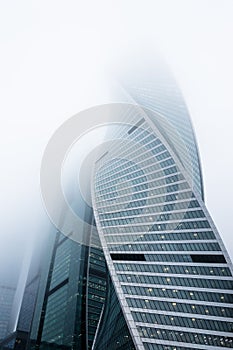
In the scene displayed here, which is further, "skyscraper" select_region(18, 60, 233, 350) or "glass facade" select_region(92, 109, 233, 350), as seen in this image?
"skyscraper" select_region(18, 60, 233, 350)

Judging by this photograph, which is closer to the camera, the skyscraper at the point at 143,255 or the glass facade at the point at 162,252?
the glass facade at the point at 162,252

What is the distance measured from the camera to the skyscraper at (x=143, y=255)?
6806 centimetres

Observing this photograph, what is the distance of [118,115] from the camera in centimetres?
15975

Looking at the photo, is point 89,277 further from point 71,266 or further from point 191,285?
point 191,285

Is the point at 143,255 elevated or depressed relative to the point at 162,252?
depressed

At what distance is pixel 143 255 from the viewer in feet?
271

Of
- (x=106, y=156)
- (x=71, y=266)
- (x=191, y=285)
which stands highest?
(x=106, y=156)

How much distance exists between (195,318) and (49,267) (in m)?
116

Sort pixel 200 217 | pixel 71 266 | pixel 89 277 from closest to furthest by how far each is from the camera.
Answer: pixel 200 217 < pixel 89 277 < pixel 71 266

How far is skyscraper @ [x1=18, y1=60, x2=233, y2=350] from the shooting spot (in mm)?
68062

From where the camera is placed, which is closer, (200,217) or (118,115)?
(200,217)

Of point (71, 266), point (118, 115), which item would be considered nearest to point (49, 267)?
point (71, 266)

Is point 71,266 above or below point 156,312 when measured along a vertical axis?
above

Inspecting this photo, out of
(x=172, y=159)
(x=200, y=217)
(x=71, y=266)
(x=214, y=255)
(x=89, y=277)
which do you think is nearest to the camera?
(x=214, y=255)
